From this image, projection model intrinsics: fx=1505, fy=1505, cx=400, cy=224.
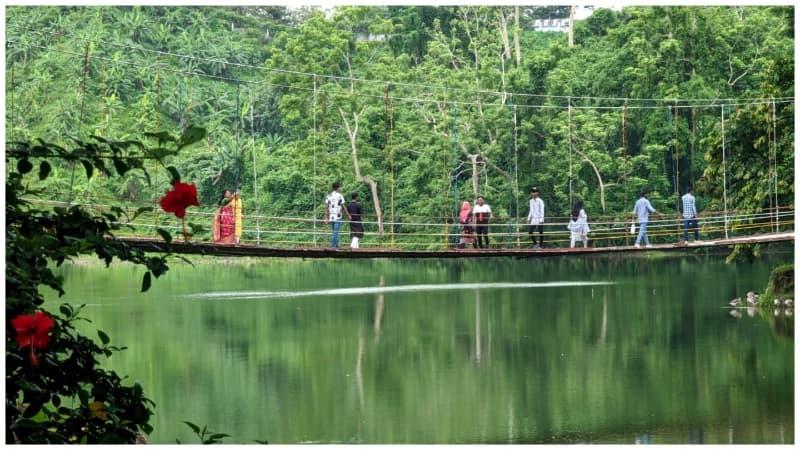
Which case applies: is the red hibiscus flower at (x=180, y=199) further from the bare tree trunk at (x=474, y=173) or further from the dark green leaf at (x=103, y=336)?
the bare tree trunk at (x=474, y=173)

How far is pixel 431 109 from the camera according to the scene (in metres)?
31.4

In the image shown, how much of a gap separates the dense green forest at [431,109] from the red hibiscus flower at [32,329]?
78.0ft

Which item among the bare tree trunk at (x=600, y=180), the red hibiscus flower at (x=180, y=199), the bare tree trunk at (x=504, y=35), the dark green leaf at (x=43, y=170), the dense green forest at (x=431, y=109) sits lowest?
the red hibiscus flower at (x=180, y=199)

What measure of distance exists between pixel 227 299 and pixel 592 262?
394 inches

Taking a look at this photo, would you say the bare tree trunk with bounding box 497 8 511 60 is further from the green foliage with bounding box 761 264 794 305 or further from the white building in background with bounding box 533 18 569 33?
the green foliage with bounding box 761 264 794 305

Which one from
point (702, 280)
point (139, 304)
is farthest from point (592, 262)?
point (139, 304)

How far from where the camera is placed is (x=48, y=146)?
3.41m

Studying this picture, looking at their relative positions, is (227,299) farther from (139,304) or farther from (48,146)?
(48,146)

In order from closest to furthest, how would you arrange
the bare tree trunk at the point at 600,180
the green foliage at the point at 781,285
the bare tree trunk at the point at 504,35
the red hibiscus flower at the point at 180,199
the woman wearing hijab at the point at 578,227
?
the red hibiscus flower at the point at 180,199, the woman wearing hijab at the point at 578,227, the green foliage at the point at 781,285, the bare tree trunk at the point at 600,180, the bare tree trunk at the point at 504,35

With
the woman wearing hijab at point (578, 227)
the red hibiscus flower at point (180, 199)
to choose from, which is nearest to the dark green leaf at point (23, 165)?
the red hibiscus flower at point (180, 199)

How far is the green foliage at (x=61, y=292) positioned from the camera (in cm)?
341

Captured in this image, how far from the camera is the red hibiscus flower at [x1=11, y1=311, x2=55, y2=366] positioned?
3225 mm

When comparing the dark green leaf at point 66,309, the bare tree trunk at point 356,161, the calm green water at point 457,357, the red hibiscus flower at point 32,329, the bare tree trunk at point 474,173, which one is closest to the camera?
the red hibiscus flower at point 32,329

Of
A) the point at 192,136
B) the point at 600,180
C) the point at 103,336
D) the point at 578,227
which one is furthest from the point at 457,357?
the point at 192,136
